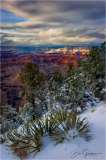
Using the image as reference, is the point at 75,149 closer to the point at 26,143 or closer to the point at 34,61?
the point at 26,143

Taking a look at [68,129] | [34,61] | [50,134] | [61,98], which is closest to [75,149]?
[68,129]

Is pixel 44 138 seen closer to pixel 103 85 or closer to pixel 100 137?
pixel 100 137

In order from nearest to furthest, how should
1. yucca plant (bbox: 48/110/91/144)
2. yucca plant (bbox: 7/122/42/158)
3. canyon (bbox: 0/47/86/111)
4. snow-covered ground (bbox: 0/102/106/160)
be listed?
snow-covered ground (bbox: 0/102/106/160) → yucca plant (bbox: 7/122/42/158) → yucca plant (bbox: 48/110/91/144) → canyon (bbox: 0/47/86/111)

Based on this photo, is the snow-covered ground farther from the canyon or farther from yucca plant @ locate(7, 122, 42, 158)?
the canyon

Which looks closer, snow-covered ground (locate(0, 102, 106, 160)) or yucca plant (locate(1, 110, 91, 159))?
snow-covered ground (locate(0, 102, 106, 160))

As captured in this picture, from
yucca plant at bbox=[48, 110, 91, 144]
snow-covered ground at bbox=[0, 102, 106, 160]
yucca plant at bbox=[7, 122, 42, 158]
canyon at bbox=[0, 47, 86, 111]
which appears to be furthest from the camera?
canyon at bbox=[0, 47, 86, 111]

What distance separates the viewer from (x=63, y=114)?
5434mm

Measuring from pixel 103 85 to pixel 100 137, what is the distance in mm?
9144

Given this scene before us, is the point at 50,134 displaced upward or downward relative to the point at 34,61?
downward

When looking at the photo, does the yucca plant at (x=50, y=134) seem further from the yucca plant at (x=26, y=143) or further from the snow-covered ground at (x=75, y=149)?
the snow-covered ground at (x=75, y=149)

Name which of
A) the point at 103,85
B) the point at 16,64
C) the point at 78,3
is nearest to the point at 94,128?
the point at 78,3

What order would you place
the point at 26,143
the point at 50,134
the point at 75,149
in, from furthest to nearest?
1. the point at 50,134
2. the point at 26,143
3. the point at 75,149

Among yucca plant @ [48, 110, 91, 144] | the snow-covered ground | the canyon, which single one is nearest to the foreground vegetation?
yucca plant @ [48, 110, 91, 144]

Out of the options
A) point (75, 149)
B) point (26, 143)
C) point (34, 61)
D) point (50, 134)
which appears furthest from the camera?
point (34, 61)
